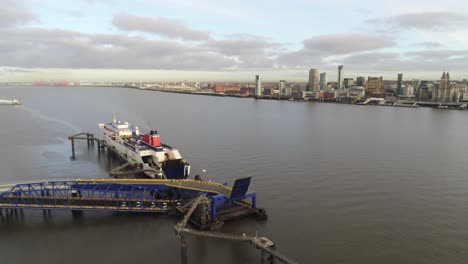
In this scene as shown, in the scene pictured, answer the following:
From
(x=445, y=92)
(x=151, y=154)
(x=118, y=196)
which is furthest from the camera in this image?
(x=445, y=92)

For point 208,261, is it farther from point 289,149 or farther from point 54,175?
point 289,149

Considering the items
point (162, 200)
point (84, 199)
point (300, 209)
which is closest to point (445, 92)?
point (300, 209)

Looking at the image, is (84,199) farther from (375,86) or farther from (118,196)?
(375,86)

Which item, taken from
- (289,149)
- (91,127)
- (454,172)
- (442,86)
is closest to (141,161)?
(289,149)

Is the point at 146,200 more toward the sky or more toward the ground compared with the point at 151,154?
more toward the ground

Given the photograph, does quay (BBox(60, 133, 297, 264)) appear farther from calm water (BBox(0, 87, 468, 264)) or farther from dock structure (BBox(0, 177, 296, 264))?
calm water (BBox(0, 87, 468, 264))

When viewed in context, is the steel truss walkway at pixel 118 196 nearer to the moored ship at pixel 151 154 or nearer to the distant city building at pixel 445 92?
the moored ship at pixel 151 154
